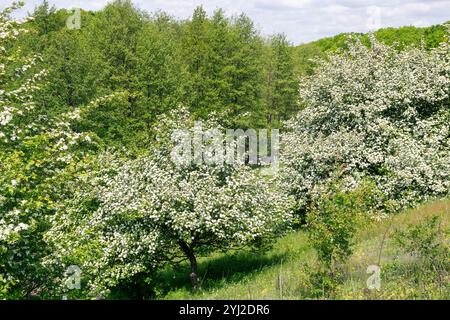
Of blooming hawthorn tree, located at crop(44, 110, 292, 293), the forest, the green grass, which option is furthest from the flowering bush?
blooming hawthorn tree, located at crop(44, 110, 292, 293)

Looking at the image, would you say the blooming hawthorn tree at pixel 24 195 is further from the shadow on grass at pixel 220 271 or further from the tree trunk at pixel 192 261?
the shadow on grass at pixel 220 271

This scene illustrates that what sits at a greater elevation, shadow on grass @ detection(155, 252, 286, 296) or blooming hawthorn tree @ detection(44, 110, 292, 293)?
blooming hawthorn tree @ detection(44, 110, 292, 293)

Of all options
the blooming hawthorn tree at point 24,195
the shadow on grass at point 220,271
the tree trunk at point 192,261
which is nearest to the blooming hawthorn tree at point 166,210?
the tree trunk at point 192,261

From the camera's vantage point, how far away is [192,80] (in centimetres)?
4212

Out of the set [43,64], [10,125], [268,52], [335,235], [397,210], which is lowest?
[397,210]

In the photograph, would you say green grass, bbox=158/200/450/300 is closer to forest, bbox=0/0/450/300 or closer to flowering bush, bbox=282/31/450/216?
forest, bbox=0/0/450/300

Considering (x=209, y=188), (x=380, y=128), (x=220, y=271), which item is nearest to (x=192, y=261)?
(x=220, y=271)

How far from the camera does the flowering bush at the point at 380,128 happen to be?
19.8 m

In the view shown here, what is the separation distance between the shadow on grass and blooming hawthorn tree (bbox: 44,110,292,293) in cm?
97

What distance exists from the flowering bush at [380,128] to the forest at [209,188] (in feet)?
0.26

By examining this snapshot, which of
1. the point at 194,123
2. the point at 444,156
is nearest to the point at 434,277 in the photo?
the point at 194,123

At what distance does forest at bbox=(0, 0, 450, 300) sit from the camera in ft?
32.2

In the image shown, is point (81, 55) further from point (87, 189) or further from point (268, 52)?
point (268, 52)
